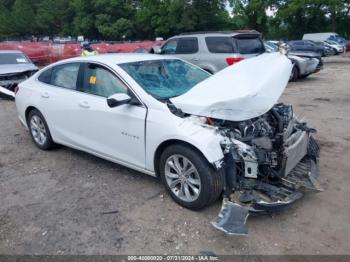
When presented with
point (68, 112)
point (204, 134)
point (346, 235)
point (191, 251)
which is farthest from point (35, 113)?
point (346, 235)

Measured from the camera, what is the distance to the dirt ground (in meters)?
3.29

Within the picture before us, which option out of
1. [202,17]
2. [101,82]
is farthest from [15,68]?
[202,17]

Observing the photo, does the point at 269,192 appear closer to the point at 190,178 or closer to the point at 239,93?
the point at 190,178

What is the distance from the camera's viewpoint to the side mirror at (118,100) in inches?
154

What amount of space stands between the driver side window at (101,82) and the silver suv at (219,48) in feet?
18.2

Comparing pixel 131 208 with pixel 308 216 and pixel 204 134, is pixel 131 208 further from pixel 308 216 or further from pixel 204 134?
pixel 308 216

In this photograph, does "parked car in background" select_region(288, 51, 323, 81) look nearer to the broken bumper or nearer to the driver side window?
the broken bumper

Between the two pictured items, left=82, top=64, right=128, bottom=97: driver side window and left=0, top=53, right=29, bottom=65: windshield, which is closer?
left=82, top=64, right=128, bottom=97: driver side window

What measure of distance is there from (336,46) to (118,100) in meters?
33.3

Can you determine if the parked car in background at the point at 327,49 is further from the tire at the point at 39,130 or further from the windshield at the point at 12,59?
the tire at the point at 39,130

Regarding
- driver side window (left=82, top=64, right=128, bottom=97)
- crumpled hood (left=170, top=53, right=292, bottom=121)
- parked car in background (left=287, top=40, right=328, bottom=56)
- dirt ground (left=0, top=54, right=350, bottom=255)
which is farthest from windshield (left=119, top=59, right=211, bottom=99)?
parked car in background (left=287, top=40, right=328, bottom=56)

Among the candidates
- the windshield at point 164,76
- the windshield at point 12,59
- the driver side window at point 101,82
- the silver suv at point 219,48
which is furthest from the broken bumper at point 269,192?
the windshield at point 12,59

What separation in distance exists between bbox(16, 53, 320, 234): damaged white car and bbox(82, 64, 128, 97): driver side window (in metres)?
0.01

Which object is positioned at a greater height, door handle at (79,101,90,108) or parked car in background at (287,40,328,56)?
door handle at (79,101,90,108)
